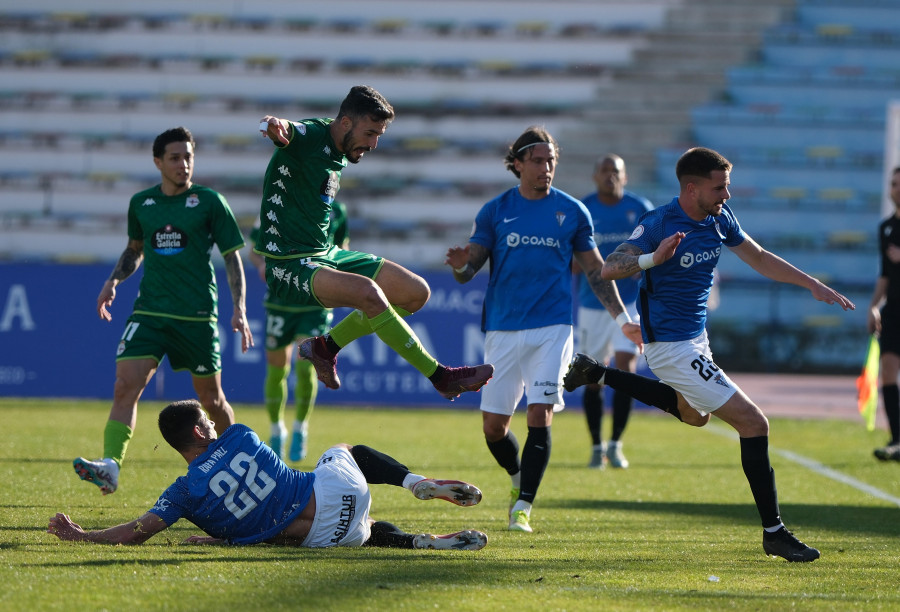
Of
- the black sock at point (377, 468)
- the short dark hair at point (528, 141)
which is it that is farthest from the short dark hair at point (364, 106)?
the black sock at point (377, 468)

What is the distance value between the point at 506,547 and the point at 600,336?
5.05 metres

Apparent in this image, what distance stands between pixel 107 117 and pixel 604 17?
11560 millimetres

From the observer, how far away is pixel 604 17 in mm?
27766

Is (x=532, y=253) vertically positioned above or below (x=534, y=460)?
above

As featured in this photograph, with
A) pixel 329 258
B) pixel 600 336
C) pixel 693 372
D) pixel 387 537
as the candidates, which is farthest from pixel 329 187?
pixel 600 336

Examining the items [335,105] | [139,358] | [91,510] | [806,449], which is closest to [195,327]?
[139,358]

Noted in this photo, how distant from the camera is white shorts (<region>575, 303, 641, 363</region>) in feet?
35.5

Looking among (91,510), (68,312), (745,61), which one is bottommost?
(68,312)

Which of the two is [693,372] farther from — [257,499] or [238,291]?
[238,291]

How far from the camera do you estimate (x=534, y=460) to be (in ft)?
23.1

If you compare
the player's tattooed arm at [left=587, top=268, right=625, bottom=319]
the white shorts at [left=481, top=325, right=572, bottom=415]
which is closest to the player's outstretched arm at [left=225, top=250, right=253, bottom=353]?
the white shorts at [left=481, top=325, right=572, bottom=415]

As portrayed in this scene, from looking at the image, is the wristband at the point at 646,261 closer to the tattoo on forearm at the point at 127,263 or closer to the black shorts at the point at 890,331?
the tattoo on forearm at the point at 127,263

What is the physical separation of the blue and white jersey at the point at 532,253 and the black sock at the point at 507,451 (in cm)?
71

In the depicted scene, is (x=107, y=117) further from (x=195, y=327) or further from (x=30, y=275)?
(x=195, y=327)
